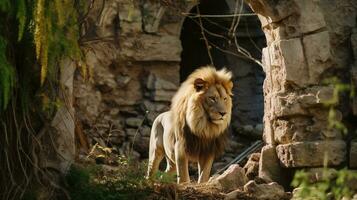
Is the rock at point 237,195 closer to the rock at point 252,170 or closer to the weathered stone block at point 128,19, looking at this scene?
the rock at point 252,170

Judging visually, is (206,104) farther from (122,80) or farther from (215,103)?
(122,80)

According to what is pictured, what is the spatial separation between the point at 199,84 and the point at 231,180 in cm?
173

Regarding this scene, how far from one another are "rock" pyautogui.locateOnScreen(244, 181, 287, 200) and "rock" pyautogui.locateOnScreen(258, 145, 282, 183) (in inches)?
20.3

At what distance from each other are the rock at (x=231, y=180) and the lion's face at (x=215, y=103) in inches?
52.3

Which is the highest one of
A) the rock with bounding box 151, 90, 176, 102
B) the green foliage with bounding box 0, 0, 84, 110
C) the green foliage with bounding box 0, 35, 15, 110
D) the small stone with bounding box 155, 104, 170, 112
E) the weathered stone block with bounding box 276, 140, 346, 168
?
the green foliage with bounding box 0, 0, 84, 110

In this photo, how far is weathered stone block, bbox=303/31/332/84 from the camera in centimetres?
857

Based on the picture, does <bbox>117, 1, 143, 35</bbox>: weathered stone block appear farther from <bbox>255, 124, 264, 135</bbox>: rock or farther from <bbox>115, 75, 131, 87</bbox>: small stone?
<bbox>255, 124, 264, 135</bbox>: rock

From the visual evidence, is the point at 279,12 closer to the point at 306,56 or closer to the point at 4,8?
the point at 306,56

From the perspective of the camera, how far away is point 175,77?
15516mm

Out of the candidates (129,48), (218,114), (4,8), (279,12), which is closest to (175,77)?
(129,48)

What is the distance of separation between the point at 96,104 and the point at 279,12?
22.8ft

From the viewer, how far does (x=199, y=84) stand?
1019 centimetres

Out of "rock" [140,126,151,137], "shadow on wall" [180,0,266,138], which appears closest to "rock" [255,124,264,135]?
"shadow on wall" [180,0,266,138]

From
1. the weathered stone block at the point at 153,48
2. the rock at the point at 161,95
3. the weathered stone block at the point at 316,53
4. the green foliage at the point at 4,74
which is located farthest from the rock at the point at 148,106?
the green foliage at the point at 4,74
